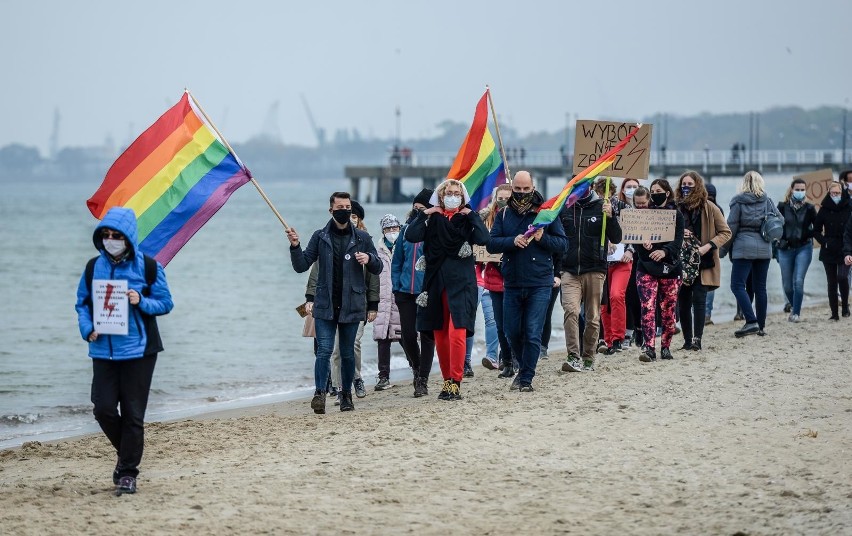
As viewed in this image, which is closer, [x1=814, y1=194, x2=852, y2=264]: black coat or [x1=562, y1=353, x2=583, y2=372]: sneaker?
[x1=562, y1=353, x2=583, y2=372]: sneaker

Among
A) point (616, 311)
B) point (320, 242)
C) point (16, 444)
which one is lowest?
point (16, 444)

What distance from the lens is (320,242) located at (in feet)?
32.1

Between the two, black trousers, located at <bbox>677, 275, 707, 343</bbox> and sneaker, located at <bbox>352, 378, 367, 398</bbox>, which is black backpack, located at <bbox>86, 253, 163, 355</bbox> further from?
black trousers, located at <bbox>677, 275, 707, 343</bbox>

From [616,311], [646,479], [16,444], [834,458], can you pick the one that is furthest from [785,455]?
[16,444]

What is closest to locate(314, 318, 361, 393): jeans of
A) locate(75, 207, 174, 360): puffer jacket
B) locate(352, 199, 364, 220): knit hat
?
locate(352, 199, 364, 220): knit hat

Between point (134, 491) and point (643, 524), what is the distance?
286cm

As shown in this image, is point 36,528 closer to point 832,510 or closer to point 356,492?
point 356,492

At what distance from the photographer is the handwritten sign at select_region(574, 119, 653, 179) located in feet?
38.6

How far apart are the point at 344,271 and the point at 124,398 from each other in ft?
9.11

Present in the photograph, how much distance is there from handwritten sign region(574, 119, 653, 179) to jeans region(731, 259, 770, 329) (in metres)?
2.05

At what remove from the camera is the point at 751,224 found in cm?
1332

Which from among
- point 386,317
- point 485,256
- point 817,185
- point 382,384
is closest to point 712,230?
point 485,256

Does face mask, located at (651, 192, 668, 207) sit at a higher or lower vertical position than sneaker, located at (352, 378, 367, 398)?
higher

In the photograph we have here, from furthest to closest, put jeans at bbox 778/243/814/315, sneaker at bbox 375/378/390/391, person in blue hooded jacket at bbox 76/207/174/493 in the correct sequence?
jeans at bbox 778/243/814/315
sneaker at bbox 375/378/390/391
person in blue hooded jacket at bbox 76/207/174/493
